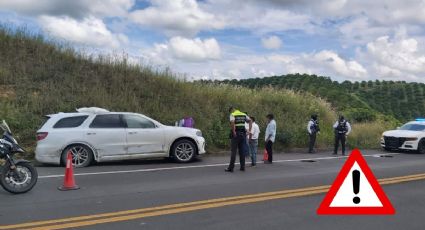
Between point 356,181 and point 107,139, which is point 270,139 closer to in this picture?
point 107,139

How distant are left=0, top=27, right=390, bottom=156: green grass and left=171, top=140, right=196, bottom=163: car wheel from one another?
3.83m

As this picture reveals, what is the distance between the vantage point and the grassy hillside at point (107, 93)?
16.9 meters

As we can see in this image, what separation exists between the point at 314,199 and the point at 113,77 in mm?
13558

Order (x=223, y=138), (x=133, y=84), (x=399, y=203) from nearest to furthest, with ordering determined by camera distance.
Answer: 1. (x=399, y=203)
2. (x=223, y=138)
3. (x=133, y=84)

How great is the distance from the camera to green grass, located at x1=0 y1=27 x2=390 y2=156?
16.9 m

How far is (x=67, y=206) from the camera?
7.27 m

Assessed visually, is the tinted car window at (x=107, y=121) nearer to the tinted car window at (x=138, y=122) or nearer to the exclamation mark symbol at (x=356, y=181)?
the tinted car window at (x=138, y=122)

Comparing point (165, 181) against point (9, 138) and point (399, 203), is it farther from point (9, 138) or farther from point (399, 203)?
point (399, 203)

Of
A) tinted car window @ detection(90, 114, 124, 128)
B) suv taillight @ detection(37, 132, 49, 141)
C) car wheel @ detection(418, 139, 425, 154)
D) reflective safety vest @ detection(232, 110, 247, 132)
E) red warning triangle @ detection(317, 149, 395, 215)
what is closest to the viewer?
red warning triangle @ detection(317, 149, 395, 215)

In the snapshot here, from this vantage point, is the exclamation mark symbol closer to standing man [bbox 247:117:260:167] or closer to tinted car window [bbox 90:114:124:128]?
standing man [bbox 247:117:260:167]

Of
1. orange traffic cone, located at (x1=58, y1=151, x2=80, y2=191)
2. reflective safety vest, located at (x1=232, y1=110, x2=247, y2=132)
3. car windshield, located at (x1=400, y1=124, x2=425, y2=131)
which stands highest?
reflective safety vest, located at (x1=232, y1=110, x2=247, y2=132)

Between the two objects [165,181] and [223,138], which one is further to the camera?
Result: [223,138]

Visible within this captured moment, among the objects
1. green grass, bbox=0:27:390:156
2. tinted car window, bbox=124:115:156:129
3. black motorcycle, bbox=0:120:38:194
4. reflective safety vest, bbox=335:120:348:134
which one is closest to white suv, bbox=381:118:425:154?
green grass, bbox=0:27:390:156

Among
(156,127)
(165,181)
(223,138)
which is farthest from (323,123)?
(165,181)
